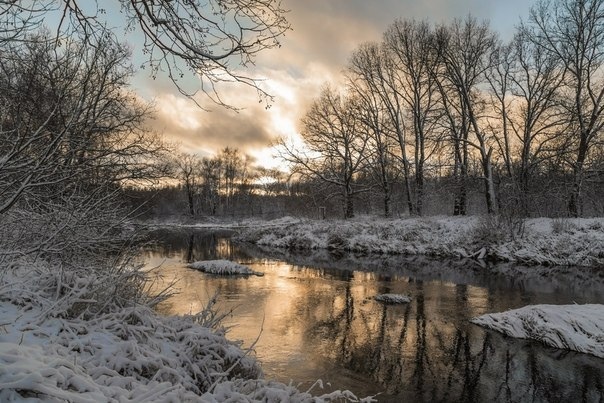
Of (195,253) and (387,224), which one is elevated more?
(387,224)

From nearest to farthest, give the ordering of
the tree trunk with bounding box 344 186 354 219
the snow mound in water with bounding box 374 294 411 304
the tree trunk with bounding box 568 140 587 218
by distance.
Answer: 1. the snow mound in water with bounding box 374 294 411 304
2. the tree trunk with bounding box 568 140 587 218
3. the tree trunk with bounding box 344 186 354 219

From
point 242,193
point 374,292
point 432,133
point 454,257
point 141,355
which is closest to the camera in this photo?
point 141,355

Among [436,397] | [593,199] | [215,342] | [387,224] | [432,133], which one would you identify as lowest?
[436,397]

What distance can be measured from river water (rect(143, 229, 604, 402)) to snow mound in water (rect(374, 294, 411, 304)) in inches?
12.4

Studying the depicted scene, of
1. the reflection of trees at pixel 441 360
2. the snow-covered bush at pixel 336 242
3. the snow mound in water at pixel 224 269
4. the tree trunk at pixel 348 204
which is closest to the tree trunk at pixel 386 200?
the tree trunk at pixel 348 204

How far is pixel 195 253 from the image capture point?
939 inches

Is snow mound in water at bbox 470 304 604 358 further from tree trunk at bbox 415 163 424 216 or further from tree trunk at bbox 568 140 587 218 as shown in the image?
tree trunk at bbox 415 163 424 216

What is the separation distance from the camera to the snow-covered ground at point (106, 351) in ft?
8.75

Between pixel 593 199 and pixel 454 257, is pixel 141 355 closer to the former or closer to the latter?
pixel 454 257

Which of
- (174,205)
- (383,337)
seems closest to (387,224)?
(383,337)

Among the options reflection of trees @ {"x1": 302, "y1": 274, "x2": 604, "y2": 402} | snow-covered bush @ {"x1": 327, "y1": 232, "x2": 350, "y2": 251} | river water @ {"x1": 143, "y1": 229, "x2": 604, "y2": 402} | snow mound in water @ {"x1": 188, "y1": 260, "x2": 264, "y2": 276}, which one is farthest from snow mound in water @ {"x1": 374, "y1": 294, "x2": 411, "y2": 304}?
snow-covered bush @ {"x1": 327, "y1": 232, "x2": 350, "y2": 251}

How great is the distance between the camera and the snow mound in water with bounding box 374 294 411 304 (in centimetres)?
1173

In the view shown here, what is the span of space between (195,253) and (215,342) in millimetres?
19754

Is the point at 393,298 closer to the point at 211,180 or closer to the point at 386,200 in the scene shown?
the point at 386,200
